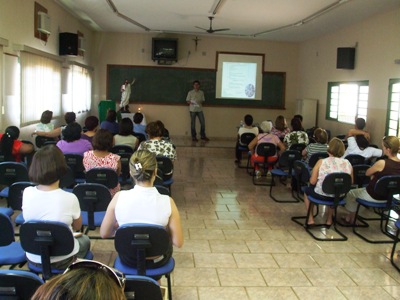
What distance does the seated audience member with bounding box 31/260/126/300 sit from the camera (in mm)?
803

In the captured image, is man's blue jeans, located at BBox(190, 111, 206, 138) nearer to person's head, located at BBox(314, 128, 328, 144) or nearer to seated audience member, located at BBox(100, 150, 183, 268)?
person's head, located at BBox(314, 128, 328, 144)

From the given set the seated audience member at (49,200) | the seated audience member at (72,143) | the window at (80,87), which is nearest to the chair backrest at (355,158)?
the seated audience member at (72,143)

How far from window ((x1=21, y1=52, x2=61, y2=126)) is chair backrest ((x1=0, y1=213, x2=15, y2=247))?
4.50 metres

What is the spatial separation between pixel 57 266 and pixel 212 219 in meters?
2.70

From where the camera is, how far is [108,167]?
14.1 ft

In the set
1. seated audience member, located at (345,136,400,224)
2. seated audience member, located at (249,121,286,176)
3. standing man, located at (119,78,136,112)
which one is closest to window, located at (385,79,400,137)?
seated audience member, located at (249,121,286,176)

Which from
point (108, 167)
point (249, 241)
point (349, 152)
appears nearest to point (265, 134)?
point (349, 152)

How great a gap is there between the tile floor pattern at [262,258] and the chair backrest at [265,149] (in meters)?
1.01

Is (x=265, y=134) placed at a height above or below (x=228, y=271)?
above

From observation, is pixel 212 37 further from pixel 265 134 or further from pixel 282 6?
pixel 265 134

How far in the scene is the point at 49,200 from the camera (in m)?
2.60

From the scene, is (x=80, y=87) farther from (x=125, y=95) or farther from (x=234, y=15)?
(x=234, y=15)

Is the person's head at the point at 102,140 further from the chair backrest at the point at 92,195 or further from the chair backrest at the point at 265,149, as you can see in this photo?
the chair backrest at the point at 265,149

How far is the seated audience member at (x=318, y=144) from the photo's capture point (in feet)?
18.8
